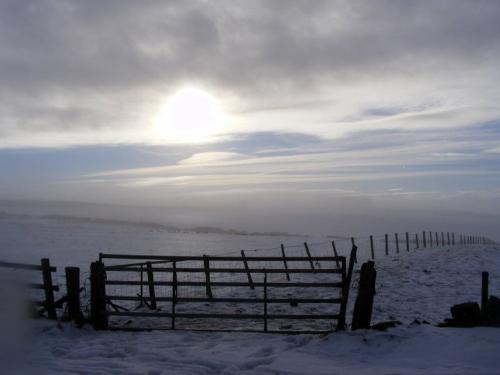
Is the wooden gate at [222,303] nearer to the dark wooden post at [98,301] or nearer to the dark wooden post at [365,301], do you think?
the dark wooden post at [98,301]

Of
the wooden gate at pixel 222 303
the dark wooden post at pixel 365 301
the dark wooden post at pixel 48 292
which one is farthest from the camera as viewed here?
the dark wooden post at pixel 48 292

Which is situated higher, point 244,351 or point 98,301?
point 98,301

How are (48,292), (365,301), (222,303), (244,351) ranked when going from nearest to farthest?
(244,351) → (365,301) → (48,292) → (222,303)

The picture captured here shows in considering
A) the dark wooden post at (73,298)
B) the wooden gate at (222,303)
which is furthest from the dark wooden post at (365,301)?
the dark wooden post at (73,298)

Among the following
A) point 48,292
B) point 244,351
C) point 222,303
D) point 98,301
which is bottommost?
point 222,303

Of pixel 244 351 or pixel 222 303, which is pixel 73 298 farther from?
pixel 222 303

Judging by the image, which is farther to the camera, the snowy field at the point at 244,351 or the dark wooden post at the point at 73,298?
the dark wooden post at the point at 73,298

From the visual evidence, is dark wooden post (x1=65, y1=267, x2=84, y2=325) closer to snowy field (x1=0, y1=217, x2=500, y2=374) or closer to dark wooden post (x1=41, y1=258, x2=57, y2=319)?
snowy field (x1=0, y1=217, x2=500, y2=374)

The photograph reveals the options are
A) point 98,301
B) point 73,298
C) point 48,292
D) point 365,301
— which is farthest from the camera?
point 48,292

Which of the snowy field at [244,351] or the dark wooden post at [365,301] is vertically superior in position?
the dark wooden post at [365,301]

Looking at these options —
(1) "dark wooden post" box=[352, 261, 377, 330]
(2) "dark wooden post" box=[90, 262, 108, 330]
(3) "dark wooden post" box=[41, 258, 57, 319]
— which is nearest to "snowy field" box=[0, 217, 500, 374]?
(2) "dark wooden post" box=[90, 262, 108, 330]

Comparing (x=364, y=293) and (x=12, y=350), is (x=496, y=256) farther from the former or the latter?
(x=12, y=350)

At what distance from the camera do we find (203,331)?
33.9ft

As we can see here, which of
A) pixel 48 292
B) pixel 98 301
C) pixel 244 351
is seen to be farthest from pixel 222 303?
pixel 244 351
